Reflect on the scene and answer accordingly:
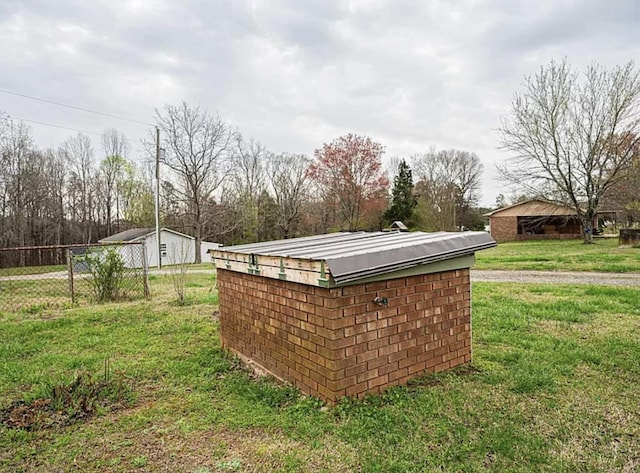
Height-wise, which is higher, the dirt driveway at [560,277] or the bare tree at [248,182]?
the bare tree at [248,182]

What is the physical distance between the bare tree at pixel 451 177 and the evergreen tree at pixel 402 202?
3.61ft

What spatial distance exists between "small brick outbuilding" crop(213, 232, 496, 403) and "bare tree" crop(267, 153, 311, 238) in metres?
26.1

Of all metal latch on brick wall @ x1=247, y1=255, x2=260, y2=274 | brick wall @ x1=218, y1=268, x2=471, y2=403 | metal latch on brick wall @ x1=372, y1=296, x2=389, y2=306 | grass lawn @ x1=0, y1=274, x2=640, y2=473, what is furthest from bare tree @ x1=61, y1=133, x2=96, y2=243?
metal latch on brick wall @ x1=372, y1=296, x2=389, y2=306

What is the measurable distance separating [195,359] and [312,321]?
192cm

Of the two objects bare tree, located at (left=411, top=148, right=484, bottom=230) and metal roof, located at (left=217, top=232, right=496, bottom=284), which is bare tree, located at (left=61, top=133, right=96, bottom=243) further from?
metal roof, located at (left=217, top=232, right=496, bottom=284)

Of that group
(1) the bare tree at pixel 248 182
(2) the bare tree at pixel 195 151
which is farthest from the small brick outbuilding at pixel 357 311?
(1) the bare tree at pixel 248 182

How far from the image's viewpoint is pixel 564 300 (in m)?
6.16

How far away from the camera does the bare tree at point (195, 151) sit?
77.4 ft

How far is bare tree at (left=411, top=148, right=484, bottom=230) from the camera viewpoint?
3225cm

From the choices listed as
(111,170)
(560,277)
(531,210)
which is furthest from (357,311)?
(111,170)

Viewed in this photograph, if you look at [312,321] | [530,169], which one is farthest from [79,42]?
[530,169]

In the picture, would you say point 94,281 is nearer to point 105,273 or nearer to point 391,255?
point 105,273

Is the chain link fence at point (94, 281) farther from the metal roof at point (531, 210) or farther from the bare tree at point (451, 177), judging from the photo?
the bare tree at point (451, 177)

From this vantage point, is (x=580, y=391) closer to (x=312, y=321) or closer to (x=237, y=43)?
(x=312, y=321)
